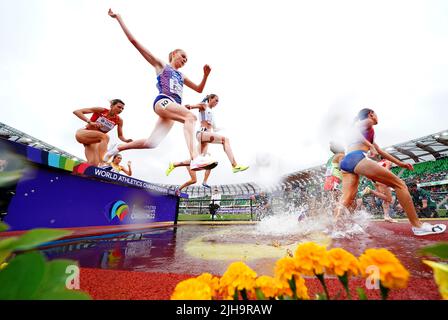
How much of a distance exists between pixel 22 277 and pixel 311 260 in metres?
0.87

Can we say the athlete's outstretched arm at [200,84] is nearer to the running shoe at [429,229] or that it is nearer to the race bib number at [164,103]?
the race bib number at [164,103]

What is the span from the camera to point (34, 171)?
3.42 metres

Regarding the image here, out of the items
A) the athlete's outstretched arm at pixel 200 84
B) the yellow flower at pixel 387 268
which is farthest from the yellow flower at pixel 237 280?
the athlete's outstretched arm at pixel 200 84

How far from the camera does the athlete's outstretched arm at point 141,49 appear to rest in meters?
3.25

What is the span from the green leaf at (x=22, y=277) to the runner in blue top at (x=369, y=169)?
3923 millimetres

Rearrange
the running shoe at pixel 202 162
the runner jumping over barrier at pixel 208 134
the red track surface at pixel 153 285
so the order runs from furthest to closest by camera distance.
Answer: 1. the runner jumping over barrier at pixel 208 134
2. the running shoe at pixel 202 162
3. the red track surface at pixel 153 285

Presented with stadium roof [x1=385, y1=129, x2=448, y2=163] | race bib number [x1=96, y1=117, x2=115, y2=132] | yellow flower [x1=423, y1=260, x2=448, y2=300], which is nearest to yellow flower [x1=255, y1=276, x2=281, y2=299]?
yellow flower [x1=423, y1=260, x2=448, y2=300]

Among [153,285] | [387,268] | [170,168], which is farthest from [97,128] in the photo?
[387,268]

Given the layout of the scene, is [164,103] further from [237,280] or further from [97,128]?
[237,280]

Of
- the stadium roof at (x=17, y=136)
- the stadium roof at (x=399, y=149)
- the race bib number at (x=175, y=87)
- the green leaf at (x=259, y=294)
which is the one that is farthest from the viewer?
the stadium roof at (x=17, y=136)

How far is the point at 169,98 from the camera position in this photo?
3578mm
